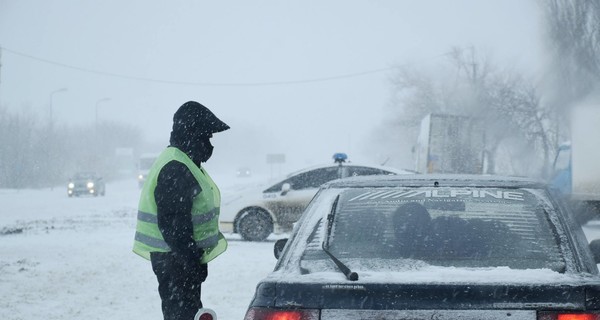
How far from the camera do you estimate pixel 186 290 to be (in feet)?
15.3

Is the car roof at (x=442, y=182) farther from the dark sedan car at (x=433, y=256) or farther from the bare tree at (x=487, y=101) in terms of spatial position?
the bare tree at (x=487, y=101)

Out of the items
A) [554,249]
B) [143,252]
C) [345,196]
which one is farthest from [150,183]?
[554,249]

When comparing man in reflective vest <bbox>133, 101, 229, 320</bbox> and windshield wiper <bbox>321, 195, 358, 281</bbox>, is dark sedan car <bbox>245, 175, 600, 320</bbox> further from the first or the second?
man in reflective vest <bbox>133, 101, 229, 320</bbox>

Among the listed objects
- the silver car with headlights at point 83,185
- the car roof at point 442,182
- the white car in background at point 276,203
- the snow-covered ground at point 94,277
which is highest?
the car roof at point 442,182

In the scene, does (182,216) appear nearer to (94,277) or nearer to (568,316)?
(568,316)

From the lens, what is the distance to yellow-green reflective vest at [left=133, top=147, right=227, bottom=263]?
4711 mm

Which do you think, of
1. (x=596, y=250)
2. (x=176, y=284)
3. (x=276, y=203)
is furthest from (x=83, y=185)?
(x=596, y=250)

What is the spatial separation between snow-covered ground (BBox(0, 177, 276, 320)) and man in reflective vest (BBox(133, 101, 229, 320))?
286 centimetres

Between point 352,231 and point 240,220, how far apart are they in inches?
457

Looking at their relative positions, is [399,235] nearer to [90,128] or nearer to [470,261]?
[470,261]

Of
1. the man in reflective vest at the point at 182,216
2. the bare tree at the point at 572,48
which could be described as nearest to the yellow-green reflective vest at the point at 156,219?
the man in reflective vest at the point at 182,216

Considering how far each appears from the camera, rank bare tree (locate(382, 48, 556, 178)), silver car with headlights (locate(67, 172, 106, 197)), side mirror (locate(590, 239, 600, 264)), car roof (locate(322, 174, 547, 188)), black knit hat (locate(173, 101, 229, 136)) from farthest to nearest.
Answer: bare tree (locate(382, 48, 556, 178)) → silver car with headlights (locate(67, 172, 106, 197)) → black knit hat (locate(173, 101, 229, 136)) → side mirror (locate(590, 239, 600, 264)) → car roof (locate(322, 174, 547, 188))

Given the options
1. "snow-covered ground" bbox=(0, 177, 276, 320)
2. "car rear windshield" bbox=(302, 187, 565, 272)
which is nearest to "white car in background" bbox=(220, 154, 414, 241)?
"snow-covered ground" bbox=(0, 177, 276, 320)

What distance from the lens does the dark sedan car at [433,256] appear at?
2939mm
